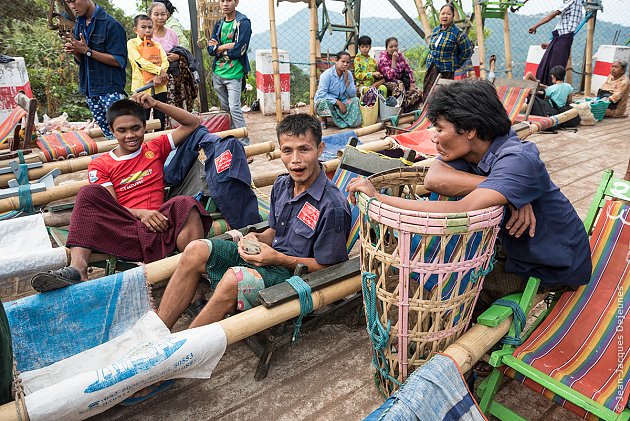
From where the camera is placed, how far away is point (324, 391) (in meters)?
2.05

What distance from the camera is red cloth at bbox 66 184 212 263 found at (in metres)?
2.44

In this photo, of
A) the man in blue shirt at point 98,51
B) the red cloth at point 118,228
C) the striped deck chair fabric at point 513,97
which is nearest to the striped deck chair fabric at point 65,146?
the man in blue shirt at point 98,51

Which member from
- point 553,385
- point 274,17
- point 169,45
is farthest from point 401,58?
point 553,385

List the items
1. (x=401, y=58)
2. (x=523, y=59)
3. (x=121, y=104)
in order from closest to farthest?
(x=121, y=104)
(x=401, y=58)
(x=523, y=59)

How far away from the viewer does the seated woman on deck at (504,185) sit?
161 centimetres

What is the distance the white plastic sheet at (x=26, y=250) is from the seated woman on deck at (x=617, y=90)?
8.50 metres

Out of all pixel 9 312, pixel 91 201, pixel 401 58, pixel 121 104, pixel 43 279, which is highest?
pixel 401 58

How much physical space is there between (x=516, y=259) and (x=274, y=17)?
5.76 m

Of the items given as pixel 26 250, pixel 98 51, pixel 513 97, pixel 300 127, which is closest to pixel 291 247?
pixel 300 127

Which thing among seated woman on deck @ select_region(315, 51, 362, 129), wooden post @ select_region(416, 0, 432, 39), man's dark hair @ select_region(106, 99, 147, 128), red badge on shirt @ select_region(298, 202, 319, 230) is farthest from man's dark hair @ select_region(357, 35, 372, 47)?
red badge on shirt @ select_region(298, 202, 319, 230)

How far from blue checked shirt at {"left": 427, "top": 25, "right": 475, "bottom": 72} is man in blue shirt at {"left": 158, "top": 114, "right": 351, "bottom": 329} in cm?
496

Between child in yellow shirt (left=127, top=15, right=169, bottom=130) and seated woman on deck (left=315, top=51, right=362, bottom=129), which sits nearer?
child in yellow shirt (left=127, top=15, right=169, bottom=130)

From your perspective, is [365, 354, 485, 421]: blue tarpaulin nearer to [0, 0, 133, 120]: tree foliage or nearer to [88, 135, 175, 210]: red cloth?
[88, 135, 175, 210]: red cloth

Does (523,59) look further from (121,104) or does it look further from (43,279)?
(43,279)
